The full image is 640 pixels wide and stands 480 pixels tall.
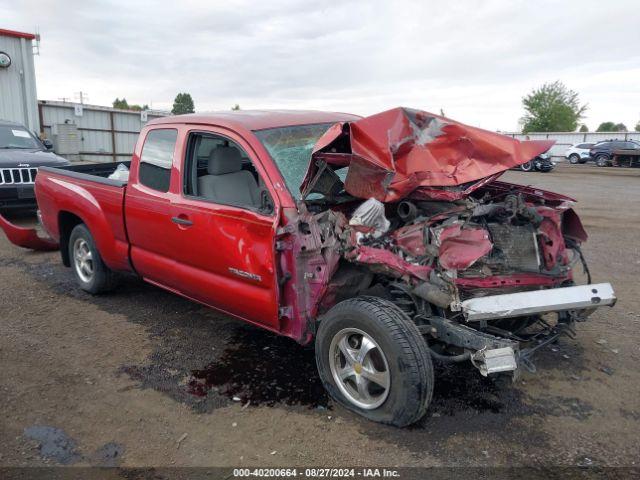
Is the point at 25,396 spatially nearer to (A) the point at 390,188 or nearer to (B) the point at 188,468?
(B) the point at 188,468

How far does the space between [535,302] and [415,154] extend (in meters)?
1.22

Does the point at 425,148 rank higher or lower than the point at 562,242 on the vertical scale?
higher

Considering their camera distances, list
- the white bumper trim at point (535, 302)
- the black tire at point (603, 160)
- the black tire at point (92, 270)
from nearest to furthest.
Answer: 1. the white bumper trim at point (535, 302)
2. the black tire at point (92, 270)
3. the black tire at point (603, 160)

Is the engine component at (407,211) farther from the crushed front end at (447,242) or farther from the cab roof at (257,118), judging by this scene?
the cab roof at (257,118)

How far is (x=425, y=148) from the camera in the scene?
3.56 meters

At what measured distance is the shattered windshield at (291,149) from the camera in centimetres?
367

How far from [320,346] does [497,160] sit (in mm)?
1715

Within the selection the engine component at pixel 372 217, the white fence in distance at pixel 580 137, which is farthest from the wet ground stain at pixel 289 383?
the white fence in distance at pixel 580 137

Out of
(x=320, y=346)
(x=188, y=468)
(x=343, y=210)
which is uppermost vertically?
(x=343, y=210)

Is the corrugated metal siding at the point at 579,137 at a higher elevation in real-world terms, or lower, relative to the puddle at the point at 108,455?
higher

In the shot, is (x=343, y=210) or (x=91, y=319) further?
(x=91, y=319)

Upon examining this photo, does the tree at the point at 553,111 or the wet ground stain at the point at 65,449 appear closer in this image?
the wet ground stain at the point at 65,449

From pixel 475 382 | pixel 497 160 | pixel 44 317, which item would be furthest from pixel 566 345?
pixel 44 317

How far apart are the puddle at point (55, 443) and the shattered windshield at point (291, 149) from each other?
2024 mm
